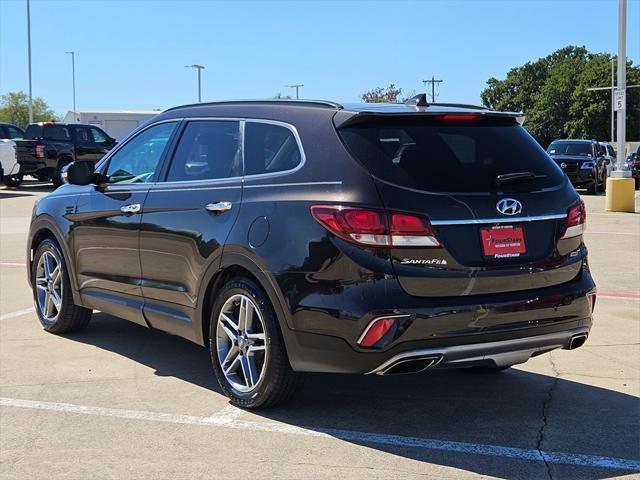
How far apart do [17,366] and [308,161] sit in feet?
9.44

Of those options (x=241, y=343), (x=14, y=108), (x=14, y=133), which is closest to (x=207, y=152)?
(x=241, y=343)

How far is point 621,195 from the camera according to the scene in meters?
18.5

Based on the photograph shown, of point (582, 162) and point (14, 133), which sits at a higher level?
point (14, 133)

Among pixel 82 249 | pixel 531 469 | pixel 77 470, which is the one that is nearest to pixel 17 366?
pixel 82 249

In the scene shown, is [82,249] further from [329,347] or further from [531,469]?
[531,469]

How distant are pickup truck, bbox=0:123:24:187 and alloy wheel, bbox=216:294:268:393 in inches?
869

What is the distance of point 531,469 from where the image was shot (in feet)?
12.7

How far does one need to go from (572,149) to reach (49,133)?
17753mm

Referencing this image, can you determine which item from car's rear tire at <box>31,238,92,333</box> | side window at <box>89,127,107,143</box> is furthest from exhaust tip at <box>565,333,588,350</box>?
side window at <box>89,127,107,143</box>

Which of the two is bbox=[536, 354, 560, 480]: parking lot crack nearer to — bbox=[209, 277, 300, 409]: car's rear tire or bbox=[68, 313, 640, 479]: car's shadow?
bbox=[68, 313, 640, 479]: car's shadow

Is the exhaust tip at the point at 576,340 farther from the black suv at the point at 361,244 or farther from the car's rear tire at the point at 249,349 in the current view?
the car's rear tire at the point at 249,349

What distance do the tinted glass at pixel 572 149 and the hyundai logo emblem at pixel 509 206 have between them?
77.7 ft

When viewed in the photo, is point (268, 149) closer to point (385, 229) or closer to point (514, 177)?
point (385, 229)

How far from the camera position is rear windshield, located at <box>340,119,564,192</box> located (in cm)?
415
